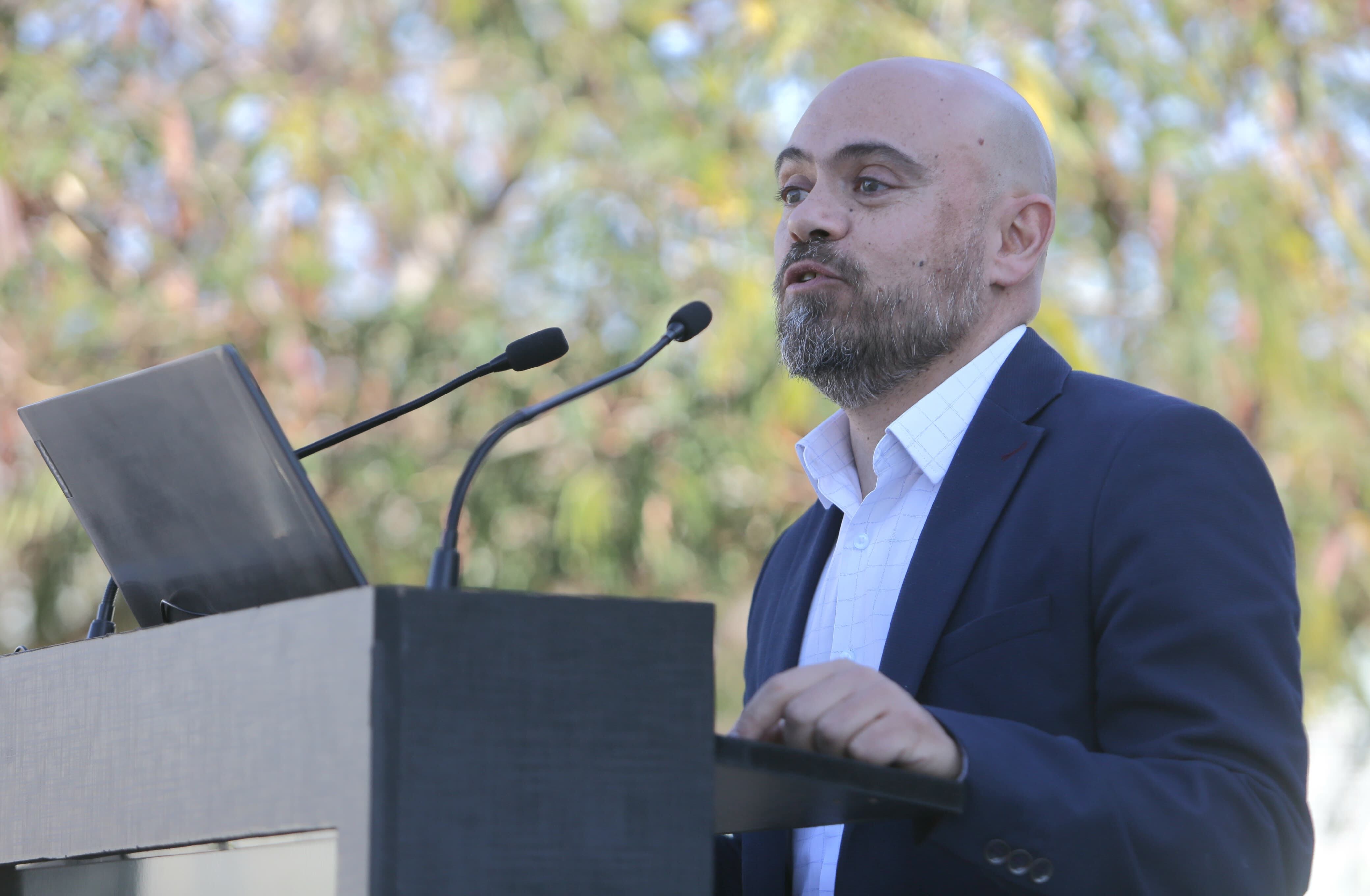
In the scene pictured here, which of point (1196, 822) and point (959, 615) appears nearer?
point (1196, 822)

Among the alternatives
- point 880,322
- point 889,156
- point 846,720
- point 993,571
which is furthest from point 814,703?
point 889,156

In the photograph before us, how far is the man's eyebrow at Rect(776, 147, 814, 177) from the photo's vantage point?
1.83 meters

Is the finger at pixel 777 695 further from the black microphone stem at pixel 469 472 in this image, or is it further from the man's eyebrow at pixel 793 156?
the man's eyebrow at pixel 793 156

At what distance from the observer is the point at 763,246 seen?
4828mm

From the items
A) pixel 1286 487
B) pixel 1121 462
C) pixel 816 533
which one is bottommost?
pixel 1121 462

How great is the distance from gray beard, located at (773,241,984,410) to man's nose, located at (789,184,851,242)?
0.04 feet

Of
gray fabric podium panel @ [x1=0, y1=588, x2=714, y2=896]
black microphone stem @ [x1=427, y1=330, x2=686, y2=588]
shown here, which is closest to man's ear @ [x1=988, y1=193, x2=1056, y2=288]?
black microphone stem @ [x1=427, y1=330, x2=686, y2=588]

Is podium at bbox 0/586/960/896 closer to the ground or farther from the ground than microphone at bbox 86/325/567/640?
closer to the ground

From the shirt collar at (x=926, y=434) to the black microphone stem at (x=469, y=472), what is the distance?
1.39ft

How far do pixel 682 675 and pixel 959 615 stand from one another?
0.55 metres

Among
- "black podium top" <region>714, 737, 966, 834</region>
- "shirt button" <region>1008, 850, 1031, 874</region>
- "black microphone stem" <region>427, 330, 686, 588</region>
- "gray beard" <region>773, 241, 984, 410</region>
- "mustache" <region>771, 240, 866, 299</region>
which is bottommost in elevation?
"shirt button" <region>1008, 850, 1031, 874</region>

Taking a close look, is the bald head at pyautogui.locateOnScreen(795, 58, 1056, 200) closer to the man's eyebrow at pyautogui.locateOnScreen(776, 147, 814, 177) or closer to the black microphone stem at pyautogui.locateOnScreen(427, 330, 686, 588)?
the man's eyebrow at pyautogui.locateOnScreen(776, 147, 814, 177)

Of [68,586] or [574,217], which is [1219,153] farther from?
[68,586]

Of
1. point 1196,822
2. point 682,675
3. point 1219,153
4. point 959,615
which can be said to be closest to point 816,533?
point 959,615
